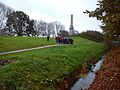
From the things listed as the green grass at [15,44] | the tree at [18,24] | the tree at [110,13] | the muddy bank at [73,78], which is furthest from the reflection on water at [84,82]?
the tree at [18,24]

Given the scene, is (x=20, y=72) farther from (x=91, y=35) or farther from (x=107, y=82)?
(x=91, y=35)

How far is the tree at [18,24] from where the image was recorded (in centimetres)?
10400

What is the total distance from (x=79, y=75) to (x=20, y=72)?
19.6 feet

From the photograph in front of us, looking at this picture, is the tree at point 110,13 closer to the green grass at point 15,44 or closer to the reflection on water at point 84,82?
the reflection on water at point 84,82

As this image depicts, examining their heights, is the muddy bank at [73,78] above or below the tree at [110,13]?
below

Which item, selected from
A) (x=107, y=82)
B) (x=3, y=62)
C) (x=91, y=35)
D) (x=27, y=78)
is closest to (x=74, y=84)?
(x=27, y=78)

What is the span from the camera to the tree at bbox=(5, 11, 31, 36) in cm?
10400

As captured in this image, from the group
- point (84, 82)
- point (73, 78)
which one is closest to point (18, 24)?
point (73, 78)

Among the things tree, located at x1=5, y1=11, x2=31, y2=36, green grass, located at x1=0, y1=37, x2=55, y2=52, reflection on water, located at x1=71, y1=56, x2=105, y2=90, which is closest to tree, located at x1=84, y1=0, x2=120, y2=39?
reflection on water, located at x1=71, y1=56, x2=105, y2=90

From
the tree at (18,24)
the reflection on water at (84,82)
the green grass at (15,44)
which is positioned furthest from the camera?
the tree at (18,24)

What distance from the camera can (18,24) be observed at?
107 metres

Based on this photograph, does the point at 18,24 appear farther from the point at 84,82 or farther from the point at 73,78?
the point at 84,82

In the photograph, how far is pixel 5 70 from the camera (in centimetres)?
2019

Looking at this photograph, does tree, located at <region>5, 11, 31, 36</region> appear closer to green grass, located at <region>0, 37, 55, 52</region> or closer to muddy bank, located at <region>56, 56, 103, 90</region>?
green grass, located at <region>0, 37, 55, 52</region>
